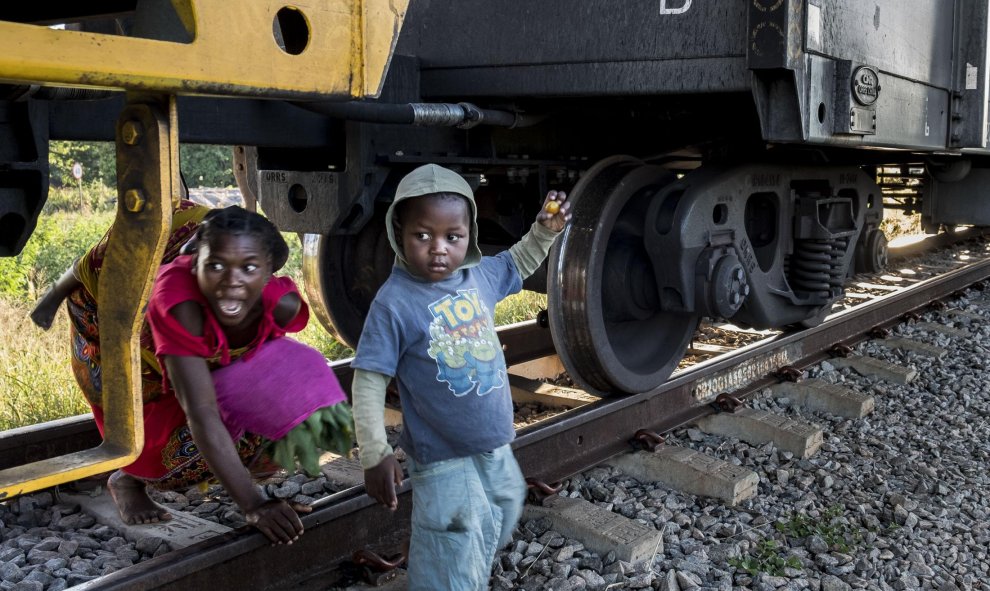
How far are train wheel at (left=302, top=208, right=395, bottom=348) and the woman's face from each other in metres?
2.26

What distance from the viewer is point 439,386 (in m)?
2.40

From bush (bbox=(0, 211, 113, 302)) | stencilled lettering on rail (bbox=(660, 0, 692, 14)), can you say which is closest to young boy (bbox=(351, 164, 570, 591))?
stencilled lettering on rail (bbox=(660, 0, 692, 14))

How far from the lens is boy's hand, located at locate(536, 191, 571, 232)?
8.66ft

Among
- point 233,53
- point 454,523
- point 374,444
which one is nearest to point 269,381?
point 374,444

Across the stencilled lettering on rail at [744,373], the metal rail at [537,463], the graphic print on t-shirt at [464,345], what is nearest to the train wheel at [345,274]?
the metal rail at [537,463]

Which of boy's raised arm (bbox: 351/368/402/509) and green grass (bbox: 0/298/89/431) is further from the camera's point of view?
green grass (bbox: 0/298/89/431)

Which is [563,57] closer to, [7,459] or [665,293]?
[665,293]

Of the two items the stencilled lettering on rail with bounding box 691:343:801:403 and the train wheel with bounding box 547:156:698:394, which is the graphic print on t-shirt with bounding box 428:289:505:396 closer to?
the train wheel with bounding box 547:156:698:394

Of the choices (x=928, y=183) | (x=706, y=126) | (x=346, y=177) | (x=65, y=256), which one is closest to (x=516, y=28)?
(x=346, y=177)

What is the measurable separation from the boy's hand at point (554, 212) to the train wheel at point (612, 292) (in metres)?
1.21

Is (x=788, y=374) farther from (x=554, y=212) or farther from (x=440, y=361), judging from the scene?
(x=440, y=361)

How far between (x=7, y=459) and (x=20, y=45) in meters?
2.43

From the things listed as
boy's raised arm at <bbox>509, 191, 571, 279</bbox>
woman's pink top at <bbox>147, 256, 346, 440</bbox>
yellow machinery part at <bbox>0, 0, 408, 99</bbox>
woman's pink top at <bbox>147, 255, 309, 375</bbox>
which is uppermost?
yellow machinery part at <bbox>0, 0, 408, 99</bbox>

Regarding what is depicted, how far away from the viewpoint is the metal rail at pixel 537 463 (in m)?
2.50
